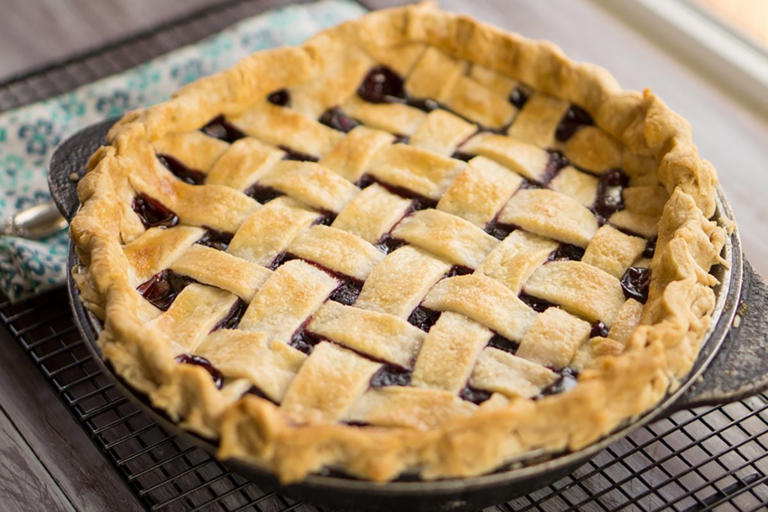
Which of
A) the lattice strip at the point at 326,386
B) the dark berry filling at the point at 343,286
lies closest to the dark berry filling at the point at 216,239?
the dark berry filling at the point at 343,286

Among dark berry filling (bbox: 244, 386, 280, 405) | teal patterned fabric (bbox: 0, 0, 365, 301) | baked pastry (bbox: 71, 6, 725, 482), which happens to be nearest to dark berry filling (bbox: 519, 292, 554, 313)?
baked pastry (bbox: 71, 6, 725, 482)

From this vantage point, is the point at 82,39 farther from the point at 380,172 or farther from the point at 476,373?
the point at 476,373

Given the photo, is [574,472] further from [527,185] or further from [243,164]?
[243,164]

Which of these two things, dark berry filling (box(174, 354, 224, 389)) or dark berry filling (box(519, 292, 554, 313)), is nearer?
dark berry filling (box(174, 354, 224, 389))

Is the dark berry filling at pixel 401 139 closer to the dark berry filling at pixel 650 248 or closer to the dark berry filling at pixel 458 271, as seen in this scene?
the dark berry filling at pixel 458 271

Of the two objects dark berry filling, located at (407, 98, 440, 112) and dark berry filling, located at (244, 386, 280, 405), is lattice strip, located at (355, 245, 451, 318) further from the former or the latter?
dark berry filling, located at (407, 98, 440, 112)
